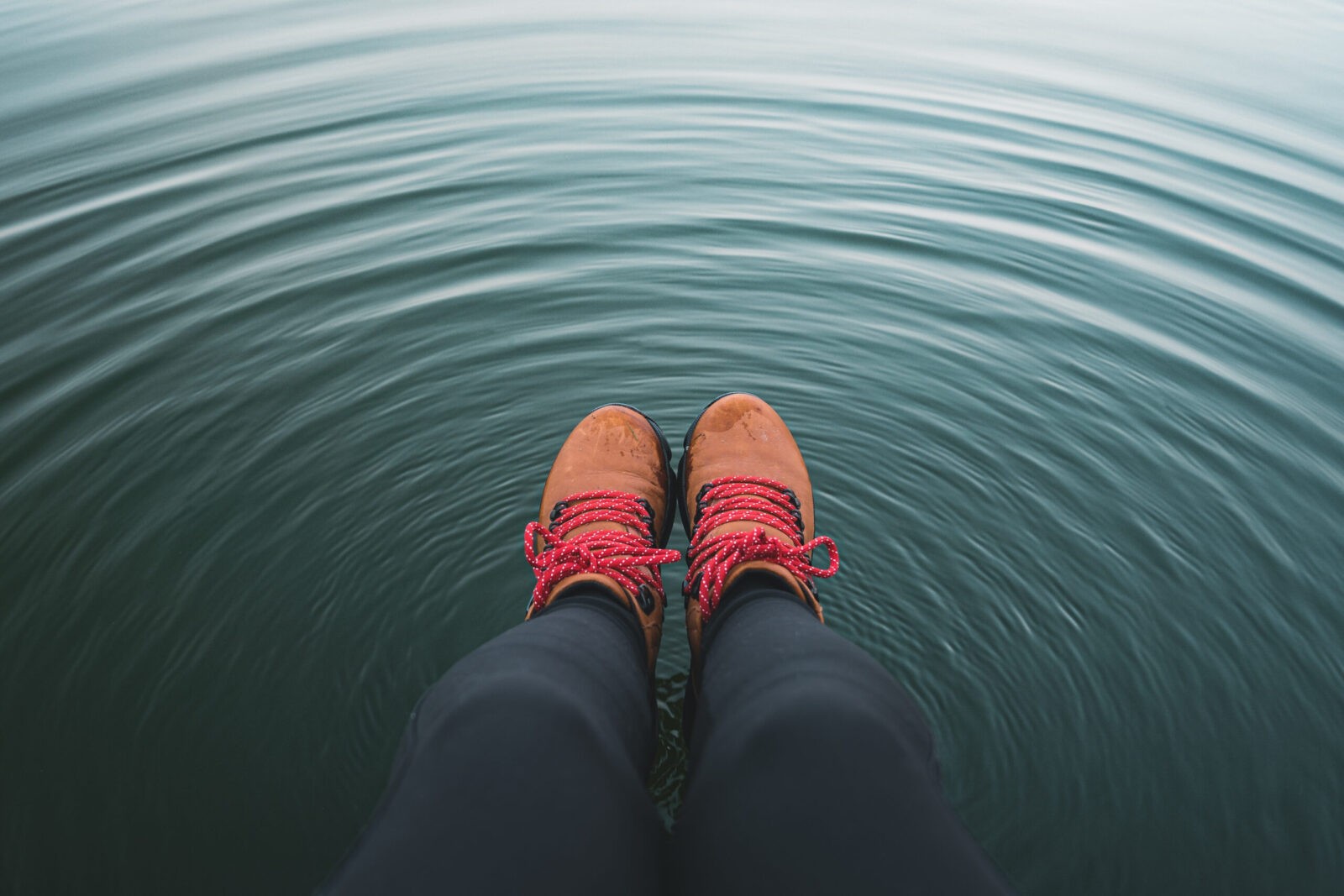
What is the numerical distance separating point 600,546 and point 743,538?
386 mm

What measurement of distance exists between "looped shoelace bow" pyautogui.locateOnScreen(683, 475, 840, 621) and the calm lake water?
0.86ft

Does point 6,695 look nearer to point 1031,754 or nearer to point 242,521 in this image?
point 242,521

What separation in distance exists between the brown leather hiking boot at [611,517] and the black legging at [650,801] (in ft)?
1.91

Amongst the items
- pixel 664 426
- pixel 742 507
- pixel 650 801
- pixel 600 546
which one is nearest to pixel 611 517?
pixel 600 546

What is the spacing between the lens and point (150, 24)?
34.6ft

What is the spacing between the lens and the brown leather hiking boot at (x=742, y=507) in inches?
83.9

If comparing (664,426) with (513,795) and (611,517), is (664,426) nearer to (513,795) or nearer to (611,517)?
(611,517)

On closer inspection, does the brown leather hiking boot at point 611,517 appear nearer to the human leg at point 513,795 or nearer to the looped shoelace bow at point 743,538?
the looped shoelace bow at point 743,538

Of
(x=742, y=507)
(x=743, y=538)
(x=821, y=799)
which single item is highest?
(x=742, y=507)

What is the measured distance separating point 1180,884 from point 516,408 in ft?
8.16

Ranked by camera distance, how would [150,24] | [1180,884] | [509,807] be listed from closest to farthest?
1. [509,807]
2. [1180,884]
3. [150,24]

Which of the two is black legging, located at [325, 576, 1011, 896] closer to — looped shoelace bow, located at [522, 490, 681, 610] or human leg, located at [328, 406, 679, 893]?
human leg, located at [328, 406, 679, 893]

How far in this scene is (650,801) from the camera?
1.45 m

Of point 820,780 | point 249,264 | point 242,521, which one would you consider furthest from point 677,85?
point 820,780
